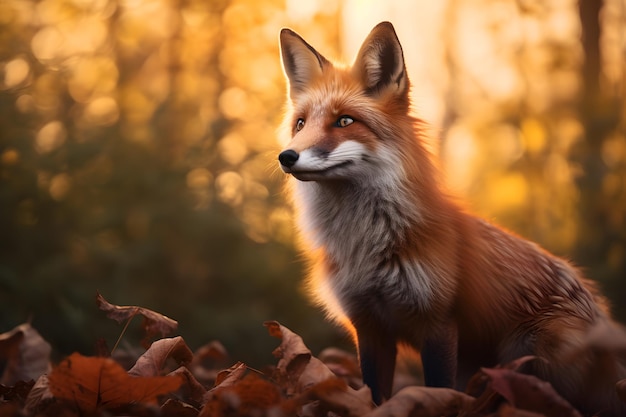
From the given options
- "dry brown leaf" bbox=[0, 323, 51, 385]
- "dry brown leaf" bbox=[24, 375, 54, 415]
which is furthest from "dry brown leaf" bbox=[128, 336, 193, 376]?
"dry brown leaf" bbox=[0, 323, 51, 385]

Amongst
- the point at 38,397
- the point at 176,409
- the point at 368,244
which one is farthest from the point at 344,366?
the point at 38,397

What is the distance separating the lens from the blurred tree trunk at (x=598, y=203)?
7.42m

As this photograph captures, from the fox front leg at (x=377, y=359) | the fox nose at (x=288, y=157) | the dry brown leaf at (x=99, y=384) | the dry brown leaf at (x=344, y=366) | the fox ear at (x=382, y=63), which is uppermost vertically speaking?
the fox ear at (x=382, y=63)

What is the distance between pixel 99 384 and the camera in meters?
2.17

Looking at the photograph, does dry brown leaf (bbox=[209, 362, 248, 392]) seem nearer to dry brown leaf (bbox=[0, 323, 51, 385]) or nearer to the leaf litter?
the leaf litter

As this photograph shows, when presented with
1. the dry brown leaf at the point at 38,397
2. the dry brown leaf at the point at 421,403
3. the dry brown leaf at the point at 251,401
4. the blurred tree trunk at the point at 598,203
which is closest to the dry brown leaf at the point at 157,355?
the dry brown leaf at the point at 38,397

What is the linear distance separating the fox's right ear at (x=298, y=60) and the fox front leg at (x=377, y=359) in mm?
1572

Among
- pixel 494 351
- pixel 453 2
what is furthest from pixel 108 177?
pixel 453 2

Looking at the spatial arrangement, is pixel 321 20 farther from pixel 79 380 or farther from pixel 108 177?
pixel 79 380

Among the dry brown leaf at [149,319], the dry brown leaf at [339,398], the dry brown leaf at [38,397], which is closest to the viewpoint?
the dry brown leaf at [339,398]

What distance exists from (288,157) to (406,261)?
775mm

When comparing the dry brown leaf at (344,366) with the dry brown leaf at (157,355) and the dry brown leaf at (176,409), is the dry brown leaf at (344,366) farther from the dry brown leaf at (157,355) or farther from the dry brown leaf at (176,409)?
the dry brown leaf at (176,409)

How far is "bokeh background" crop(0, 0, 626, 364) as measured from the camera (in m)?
5.38

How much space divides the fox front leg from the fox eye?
1115mm
